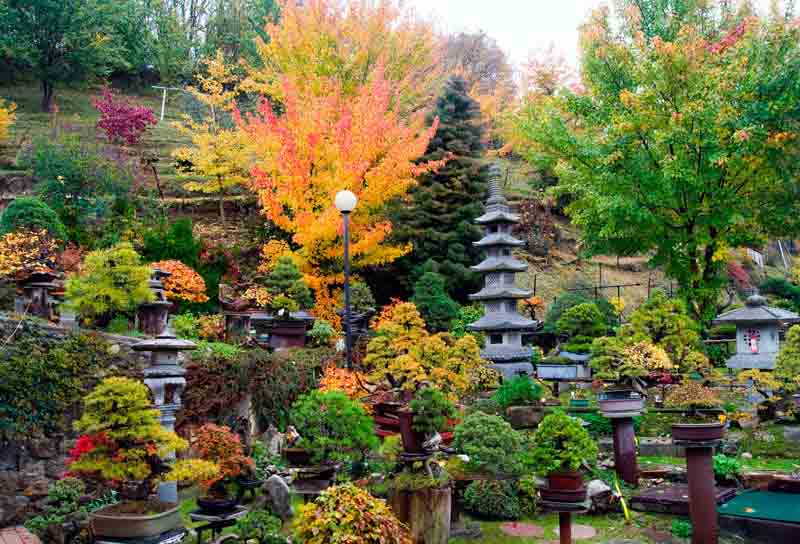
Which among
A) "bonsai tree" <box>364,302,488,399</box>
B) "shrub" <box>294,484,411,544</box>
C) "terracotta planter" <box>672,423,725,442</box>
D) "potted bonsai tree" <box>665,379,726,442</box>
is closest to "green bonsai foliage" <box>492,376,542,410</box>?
"bonsai tree" <box>364,302,488,399</box>

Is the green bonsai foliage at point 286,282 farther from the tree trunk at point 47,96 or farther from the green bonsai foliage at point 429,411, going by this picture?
the tree trunk at point 47,96

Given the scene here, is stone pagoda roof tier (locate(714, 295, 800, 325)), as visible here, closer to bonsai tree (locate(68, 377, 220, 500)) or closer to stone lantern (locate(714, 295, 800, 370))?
stone lantern (locate(714, 295, 800, 370))

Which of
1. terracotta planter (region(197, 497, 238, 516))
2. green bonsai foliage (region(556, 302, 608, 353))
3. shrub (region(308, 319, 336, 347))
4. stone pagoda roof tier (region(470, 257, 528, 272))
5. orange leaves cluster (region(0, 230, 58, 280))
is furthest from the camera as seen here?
stone pagoda roof tier (region(470, 257, 528, 272))

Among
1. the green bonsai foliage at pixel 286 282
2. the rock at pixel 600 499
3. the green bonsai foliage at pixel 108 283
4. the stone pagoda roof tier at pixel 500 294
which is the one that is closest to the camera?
the rock at pixel 600 499

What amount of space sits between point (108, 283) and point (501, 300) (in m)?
8.81

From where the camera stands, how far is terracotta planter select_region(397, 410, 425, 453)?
7.68m

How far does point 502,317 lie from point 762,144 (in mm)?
7459

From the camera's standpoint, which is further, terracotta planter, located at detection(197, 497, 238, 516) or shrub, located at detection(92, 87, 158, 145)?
shrub, located at detection(92, 87, 158, 145)

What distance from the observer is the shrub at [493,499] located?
8617 mm

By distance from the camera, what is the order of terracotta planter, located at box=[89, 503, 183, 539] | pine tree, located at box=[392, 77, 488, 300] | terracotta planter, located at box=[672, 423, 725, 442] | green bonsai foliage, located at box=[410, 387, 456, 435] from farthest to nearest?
pine tree, located at box=[392, 77, 488, 300] → green bonsai foliage, located at box=[410, 387, 456, 435] → terracotta planter, located at box=[672, 423, 725, 442] → terracotta planter, located at box=[89, 503, 183, 539]

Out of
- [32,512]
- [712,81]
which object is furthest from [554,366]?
[32,512]

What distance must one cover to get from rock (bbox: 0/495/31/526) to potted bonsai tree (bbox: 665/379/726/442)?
325 inches

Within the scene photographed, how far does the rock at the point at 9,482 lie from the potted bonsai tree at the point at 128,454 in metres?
3.31

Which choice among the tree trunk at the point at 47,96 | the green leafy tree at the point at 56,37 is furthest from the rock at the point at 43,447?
the tree trunk at the point at 47,96
